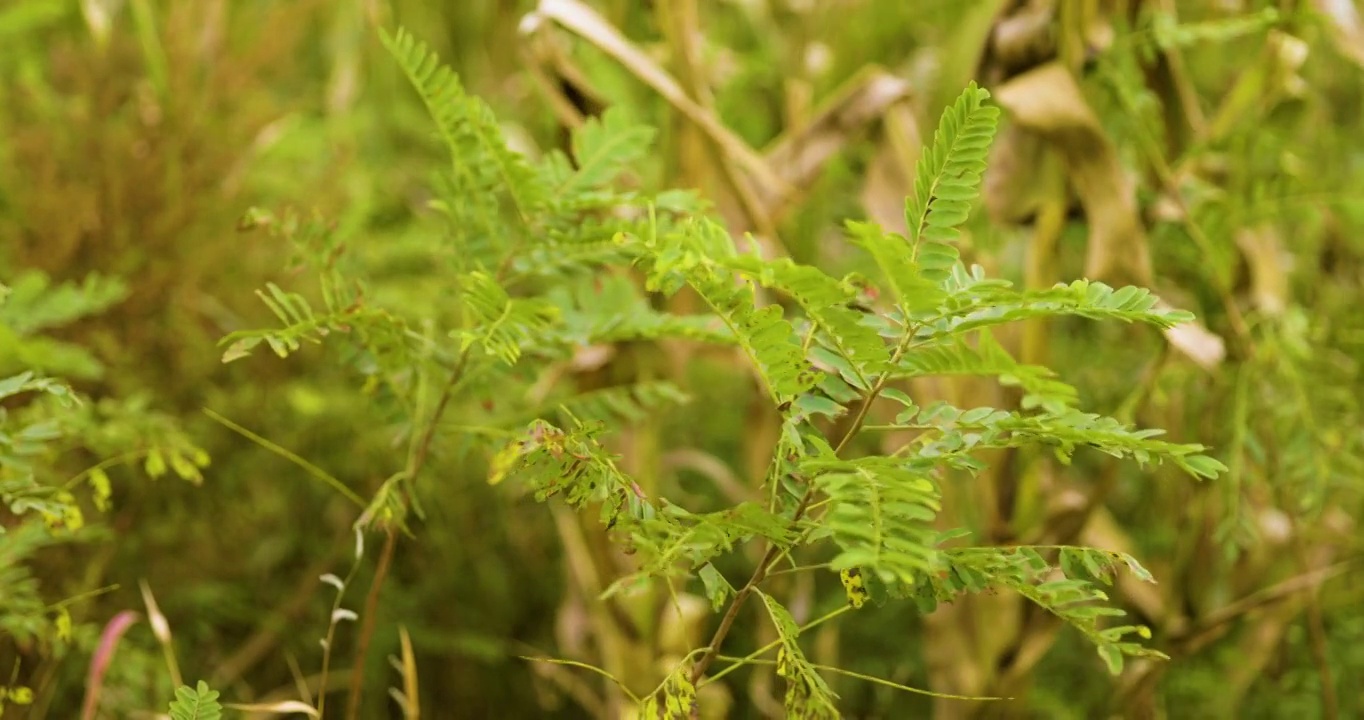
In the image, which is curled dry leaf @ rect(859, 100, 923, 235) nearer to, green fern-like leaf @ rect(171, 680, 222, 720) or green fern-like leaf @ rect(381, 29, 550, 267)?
green fern-like leaf @ rect(381, 29, 550, 267)

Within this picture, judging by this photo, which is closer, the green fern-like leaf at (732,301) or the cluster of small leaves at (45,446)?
the green fern-like leaf at (732,301)

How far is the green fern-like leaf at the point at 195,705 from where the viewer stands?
459 millimetres

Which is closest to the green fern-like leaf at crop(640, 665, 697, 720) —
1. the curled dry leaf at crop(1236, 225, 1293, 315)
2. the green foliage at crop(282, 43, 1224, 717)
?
the green foliage at crop(282, 43, 1224, 717)

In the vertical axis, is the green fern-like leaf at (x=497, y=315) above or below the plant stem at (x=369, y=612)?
above

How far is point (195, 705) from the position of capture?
1.52ft

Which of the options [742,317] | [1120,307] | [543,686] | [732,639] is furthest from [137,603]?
[1120,307]

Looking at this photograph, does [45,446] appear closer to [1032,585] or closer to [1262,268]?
[1032,585]

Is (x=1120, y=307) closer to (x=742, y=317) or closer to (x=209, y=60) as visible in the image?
(x=742, y=317)

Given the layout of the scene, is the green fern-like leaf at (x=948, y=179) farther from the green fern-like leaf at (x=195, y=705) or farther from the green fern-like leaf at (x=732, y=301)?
the green fern-like leaf at (x=195, y=705)

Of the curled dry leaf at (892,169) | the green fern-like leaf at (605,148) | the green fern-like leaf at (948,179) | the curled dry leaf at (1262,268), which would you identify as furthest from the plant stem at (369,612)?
the curled dry leaf at (1262,268)

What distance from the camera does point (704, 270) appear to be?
42cm

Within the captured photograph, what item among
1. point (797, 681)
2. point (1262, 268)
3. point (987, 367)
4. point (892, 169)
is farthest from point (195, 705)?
point (1262, 268)

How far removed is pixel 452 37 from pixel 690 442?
2.41 feet

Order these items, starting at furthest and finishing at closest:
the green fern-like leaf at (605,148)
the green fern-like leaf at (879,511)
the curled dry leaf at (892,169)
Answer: the curled dry leaf at (892,169), the green fern-like leaf at (605,148), the green fern-like leaf at (879,511)
